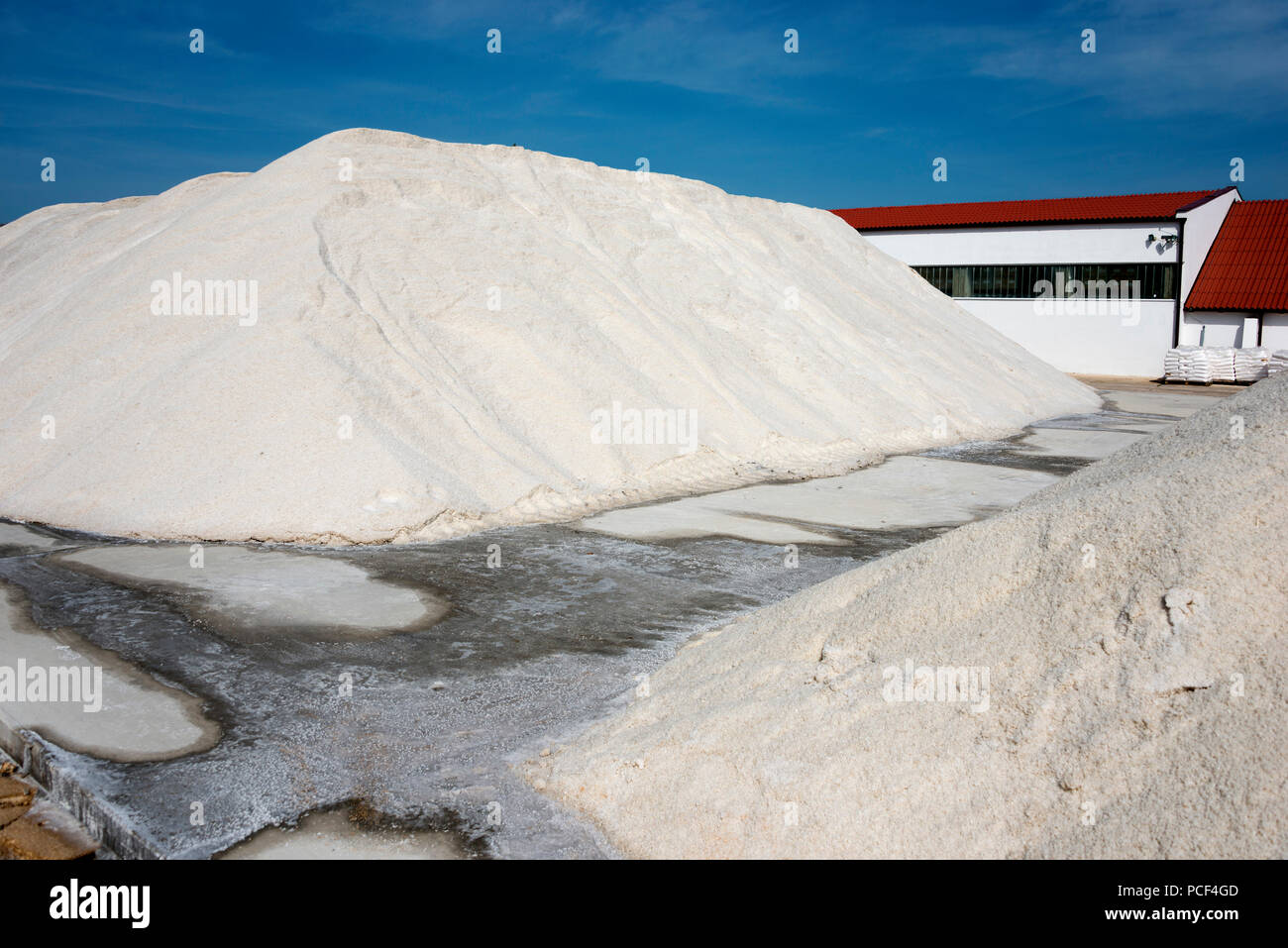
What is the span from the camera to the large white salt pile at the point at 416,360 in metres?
9.28

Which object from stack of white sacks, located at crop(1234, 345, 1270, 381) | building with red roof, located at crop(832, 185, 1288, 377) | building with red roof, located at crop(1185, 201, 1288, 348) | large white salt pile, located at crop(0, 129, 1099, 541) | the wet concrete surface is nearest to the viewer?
the wet concrete surface

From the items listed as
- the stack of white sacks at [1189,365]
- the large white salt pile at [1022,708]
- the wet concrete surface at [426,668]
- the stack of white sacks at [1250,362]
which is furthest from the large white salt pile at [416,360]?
the stack of white sacks at [1250,362]

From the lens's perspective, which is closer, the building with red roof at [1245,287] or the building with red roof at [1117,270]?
the building with red roof at [1245,287]

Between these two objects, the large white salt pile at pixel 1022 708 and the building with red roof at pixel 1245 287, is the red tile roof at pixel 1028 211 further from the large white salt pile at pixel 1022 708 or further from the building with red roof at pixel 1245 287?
the large white salt pile at pixel 1022 708

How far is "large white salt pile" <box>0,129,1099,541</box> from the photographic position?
9281 millimetres

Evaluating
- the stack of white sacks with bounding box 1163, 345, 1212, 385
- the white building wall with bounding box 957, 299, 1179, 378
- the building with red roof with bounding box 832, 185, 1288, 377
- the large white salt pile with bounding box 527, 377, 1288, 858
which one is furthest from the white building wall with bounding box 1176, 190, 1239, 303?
the large white salt pile with bounding box 527, 377, 1288, 858

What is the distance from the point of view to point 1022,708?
12.4 feet

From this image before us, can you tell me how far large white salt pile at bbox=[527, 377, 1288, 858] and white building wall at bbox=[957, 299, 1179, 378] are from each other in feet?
86.1

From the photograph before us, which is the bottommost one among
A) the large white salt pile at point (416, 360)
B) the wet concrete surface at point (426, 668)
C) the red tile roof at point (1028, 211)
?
the wet concrete surface at point (426, 668)

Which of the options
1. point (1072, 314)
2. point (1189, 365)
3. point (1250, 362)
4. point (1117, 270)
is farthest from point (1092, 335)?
point (1250, 362)

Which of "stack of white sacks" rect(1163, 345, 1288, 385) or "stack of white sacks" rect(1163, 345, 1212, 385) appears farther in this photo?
"stack of white sacks" rect(1163, 345, 1212, 385)

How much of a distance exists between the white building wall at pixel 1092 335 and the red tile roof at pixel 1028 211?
8.49 ft

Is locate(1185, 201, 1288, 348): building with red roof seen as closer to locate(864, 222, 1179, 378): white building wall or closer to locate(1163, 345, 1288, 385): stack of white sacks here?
locate(864, 222, 1179, 378): white building wall
